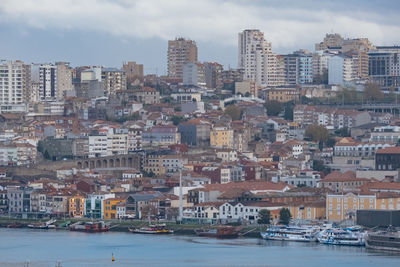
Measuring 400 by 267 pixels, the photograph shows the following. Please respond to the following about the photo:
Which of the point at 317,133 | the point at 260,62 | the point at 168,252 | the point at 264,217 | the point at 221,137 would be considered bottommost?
the point at 168,252

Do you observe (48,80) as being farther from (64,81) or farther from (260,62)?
(260,62)

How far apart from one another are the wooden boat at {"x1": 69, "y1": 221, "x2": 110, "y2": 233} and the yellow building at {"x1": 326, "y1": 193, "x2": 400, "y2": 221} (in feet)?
15.7

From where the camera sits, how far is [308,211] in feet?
103

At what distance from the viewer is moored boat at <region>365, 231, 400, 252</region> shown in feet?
89.2

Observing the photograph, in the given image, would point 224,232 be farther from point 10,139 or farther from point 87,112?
point 87,112

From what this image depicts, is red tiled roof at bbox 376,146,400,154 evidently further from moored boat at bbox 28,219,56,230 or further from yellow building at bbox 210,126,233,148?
moored boat at bbox 28,219,56,230

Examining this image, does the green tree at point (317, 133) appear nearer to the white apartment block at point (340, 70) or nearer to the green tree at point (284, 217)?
the white apartment block at point (340, 70)

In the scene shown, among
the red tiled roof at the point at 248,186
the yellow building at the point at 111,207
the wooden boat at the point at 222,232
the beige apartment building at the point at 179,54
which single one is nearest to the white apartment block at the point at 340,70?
the beige apartment building at the point at 179,54

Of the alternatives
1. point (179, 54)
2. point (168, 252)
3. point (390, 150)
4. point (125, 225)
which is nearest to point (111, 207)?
point (125, 225)

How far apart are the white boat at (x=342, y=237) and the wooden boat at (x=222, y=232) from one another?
1853mm

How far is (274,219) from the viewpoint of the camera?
3100 cm

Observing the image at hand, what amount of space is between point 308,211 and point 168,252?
17.7 ft

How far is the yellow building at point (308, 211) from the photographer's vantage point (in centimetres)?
3132

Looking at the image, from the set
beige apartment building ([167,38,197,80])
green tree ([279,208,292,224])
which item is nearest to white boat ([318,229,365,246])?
green tree ([279,208,292,224])
